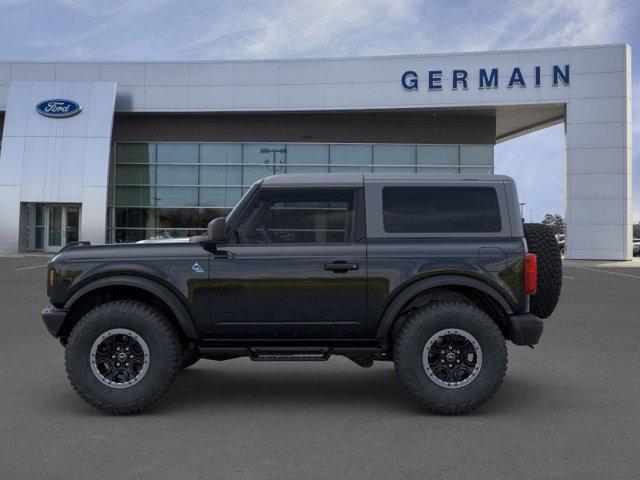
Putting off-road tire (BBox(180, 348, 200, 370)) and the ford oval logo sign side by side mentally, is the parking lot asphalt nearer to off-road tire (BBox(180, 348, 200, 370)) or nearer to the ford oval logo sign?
off-road tire (BBox(180, 348, 200, 370))

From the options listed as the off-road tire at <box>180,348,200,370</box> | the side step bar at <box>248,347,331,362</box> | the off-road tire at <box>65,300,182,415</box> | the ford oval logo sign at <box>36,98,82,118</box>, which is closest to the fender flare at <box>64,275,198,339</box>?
the off-road tire at <box>65,300,182,415</box>

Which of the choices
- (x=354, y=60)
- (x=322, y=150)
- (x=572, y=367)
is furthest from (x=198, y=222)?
(x=572, y=367)

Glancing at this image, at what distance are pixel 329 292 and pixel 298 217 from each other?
0.69 m

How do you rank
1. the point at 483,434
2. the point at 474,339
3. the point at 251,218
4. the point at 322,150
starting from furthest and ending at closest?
the point at 322,150
the point at 251,218
the point at 474,339
the point at 483,434

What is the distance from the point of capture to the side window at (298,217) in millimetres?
5234

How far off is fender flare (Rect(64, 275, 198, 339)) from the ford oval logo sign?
2907 centimetres

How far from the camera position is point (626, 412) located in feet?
16.6

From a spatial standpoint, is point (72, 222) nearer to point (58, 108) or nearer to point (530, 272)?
point (58, 108)

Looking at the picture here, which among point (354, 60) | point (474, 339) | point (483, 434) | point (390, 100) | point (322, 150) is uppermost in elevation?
point (354, 60)

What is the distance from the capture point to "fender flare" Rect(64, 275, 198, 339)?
16.6 ft

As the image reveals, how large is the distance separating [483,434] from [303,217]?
2.14 meters

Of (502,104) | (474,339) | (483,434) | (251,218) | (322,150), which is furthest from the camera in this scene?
(322,150)

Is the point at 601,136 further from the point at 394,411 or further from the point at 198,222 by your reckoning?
the point at 394,411

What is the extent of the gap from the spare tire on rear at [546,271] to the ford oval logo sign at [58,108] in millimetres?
30157
